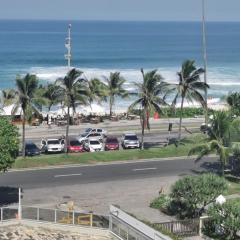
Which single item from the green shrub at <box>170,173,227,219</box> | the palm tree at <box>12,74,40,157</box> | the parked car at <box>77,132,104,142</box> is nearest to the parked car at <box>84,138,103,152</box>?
the parked car at <box>77,132,104,142</box>

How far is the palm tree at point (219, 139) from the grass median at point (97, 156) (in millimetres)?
10144

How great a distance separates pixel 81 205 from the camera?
39.1 m

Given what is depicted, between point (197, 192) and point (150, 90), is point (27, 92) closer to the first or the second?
point (150, 90)

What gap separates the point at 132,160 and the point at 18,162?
9.26m

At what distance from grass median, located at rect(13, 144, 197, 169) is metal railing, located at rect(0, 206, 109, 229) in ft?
48.6

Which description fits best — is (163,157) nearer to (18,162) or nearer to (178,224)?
(18,162)

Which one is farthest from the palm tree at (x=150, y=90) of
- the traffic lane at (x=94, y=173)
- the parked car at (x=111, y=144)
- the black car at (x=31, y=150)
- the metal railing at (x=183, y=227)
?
the metal railing at (x=183, y=227)

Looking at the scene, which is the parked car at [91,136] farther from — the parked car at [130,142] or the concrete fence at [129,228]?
the concrete fence at [129,228]

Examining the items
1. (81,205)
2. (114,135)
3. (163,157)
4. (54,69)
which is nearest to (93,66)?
(54,69)

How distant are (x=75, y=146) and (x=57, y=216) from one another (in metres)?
23.3

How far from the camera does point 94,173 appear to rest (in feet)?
156

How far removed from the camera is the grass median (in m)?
49.2

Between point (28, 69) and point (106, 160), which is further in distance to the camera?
point (28, 69)

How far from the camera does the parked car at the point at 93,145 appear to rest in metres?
57.0
